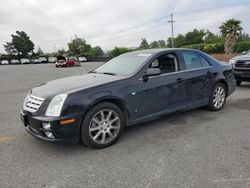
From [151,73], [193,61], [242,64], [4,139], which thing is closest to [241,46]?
[242,64]

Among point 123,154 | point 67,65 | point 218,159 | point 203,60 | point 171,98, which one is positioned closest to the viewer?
point 218,159

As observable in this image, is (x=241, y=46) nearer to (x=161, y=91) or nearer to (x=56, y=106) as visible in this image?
(x=161, y=91)

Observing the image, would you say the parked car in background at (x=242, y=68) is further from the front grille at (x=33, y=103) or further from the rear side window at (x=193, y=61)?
the front grille at (x=33, y=103)

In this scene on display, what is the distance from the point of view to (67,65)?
1168 inches

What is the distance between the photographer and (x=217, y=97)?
4.93 metres

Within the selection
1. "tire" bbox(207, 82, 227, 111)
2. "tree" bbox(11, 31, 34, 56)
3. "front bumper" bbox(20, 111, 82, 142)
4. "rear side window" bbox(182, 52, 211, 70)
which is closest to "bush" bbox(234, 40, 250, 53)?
"tire" bbox(207, 82, 227, 111)

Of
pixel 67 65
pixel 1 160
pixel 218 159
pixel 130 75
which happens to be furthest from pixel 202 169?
pixel 67 65

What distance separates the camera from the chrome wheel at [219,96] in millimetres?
4886

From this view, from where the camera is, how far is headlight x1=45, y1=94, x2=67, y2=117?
2.94m

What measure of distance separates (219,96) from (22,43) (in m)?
72.6

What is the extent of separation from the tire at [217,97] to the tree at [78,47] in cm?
6057

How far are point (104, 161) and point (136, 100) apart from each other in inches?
44.4

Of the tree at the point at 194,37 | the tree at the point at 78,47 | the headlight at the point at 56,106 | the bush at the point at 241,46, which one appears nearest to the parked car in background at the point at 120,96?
the headlight at the point at 56,106

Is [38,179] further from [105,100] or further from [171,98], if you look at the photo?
[171,98]
